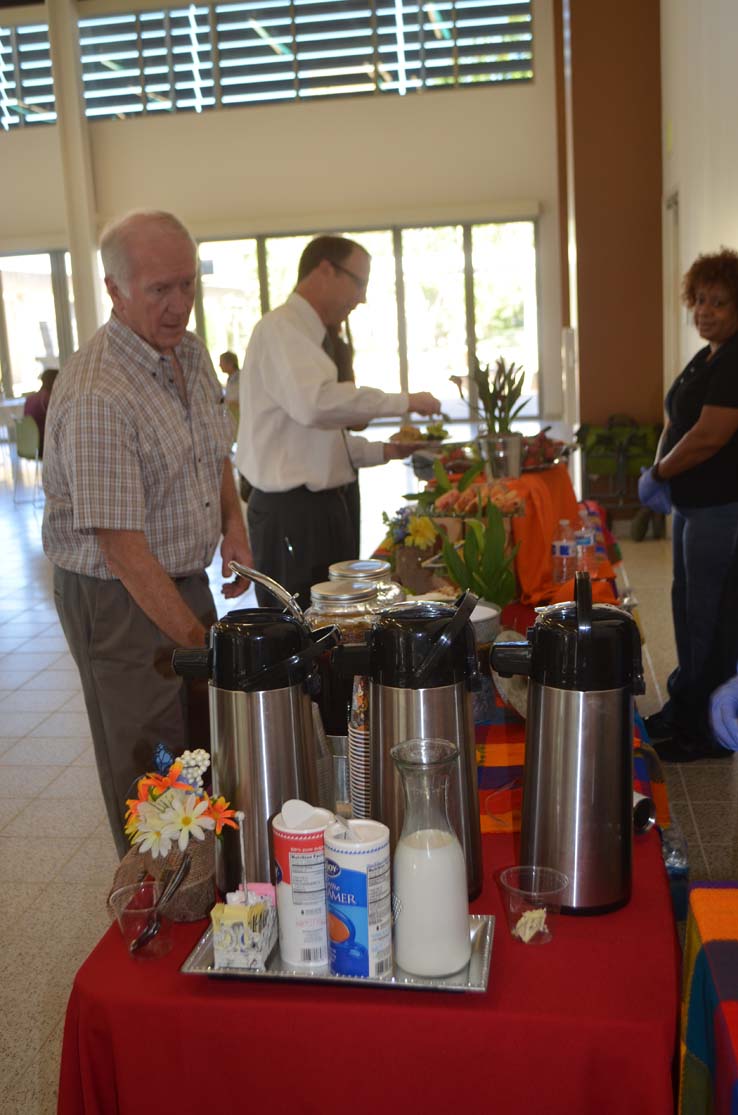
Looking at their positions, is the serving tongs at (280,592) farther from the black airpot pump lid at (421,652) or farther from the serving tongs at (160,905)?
the serving tongs at (160,905)

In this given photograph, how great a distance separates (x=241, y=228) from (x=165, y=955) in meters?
14.1

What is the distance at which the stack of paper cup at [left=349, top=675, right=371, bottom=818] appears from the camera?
131cm

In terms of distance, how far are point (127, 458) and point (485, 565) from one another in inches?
34.9

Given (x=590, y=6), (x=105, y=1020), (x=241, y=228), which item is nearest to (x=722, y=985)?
(x=105, y=1020)

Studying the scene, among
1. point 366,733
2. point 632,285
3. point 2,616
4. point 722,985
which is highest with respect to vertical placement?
point 632,285

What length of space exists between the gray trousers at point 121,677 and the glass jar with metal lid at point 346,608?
1.23ft

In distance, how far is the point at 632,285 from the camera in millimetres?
7168

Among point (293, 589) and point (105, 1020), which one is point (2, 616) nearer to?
point (293, 589)

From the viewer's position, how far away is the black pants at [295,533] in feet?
10.9

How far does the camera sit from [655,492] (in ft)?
11.0

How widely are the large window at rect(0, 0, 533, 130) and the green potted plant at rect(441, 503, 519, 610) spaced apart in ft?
41.6

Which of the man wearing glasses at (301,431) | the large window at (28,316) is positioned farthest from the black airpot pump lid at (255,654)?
the large window at (28,316)

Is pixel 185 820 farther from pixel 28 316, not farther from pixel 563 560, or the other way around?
pixel 28 316

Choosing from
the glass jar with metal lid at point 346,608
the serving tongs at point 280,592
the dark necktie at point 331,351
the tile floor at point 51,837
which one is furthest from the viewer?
the dark necktie at point 331,351
